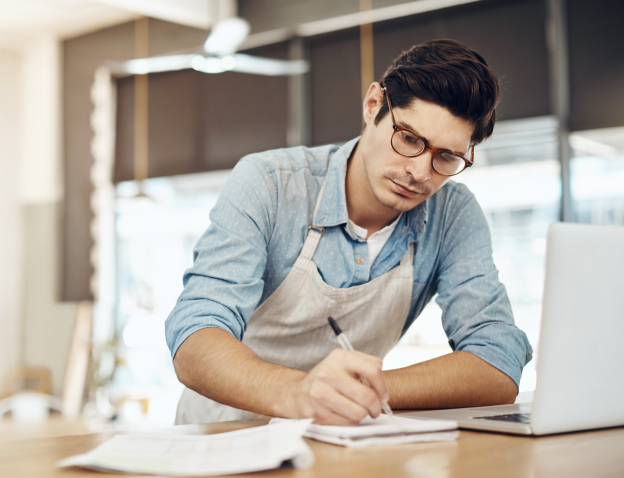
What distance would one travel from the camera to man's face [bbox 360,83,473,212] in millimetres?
1271

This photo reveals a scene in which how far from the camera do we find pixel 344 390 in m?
0.79

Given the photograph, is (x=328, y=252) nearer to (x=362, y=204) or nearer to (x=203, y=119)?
(x=362, y=204)

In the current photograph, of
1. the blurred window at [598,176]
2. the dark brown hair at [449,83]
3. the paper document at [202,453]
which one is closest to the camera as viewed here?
the paper document at [202,453]

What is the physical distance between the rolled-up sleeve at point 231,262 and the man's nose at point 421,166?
31 cm

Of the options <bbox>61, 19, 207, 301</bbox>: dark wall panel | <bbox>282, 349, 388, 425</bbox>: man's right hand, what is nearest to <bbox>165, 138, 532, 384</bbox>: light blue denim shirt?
→ <bbox>282, 349, 388, 425</bbox>: man's right hand

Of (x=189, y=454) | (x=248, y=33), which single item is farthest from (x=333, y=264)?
(x=248, y=33)

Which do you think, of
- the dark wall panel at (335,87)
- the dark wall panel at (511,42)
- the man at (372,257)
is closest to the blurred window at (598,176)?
the dark wall panel at (511,42)

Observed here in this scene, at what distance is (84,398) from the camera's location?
416 cm

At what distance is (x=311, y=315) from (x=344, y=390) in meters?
0.60

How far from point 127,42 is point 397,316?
12.2 feet

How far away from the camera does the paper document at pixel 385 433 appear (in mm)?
742

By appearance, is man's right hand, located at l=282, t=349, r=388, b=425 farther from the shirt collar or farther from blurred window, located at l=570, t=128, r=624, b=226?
blurred window, located at l=570, t=128, r=624, b=226

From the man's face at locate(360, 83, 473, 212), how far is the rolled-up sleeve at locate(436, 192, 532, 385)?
0.18 metres

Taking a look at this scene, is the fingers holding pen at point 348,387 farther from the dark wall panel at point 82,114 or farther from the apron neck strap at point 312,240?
the dark wall panel at point 82,114
